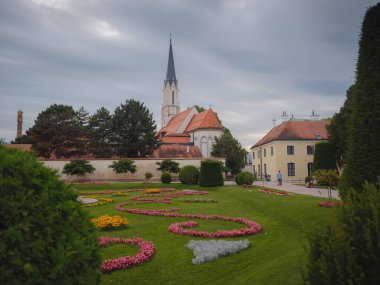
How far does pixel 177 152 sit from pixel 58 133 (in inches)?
723

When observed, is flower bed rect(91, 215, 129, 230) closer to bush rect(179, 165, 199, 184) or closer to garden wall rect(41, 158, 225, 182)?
bush rect(179, 165, 199, 184)

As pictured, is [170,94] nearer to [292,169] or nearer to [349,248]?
[292,169]

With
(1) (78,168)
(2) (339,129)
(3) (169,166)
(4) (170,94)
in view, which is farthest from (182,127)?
(2) (339,129)

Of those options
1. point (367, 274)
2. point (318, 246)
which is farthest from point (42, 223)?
point (367, 274)

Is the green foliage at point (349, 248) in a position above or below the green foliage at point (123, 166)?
below

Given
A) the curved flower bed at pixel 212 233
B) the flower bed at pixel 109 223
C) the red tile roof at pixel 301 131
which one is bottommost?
the curved flower bed at pixel 212 233

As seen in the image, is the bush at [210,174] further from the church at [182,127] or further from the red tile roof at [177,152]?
the red tile roof at [177,152]

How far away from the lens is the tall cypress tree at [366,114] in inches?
364

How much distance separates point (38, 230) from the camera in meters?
2.91

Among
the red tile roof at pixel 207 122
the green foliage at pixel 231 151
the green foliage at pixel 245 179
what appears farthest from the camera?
the red tile roof at pixel 207 122

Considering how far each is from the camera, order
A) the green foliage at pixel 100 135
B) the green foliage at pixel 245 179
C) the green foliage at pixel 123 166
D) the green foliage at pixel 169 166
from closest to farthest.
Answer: the green foliage at pixel 245 179 < the green foliage at pixel 123 166 < the green foliage at pixel 169 166 < the green foliage at pixel 100 135

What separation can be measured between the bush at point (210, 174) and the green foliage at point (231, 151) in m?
21.2

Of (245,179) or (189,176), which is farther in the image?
(189,176)

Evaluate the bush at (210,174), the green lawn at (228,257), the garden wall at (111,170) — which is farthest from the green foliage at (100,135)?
the green lawn at (228,257)
